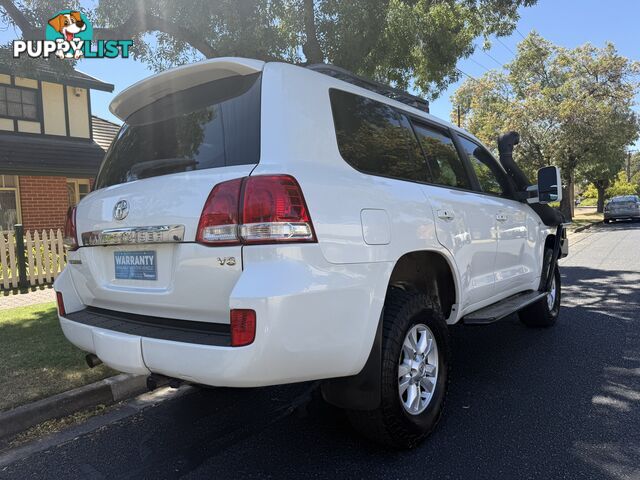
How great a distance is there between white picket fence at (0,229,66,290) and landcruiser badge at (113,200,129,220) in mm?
6604

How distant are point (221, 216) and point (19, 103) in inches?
563

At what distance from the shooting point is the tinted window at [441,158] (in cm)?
343

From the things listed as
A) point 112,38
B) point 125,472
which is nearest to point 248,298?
point 125,472

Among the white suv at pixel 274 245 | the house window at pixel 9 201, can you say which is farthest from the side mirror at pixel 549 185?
the house window at pixel 9 201

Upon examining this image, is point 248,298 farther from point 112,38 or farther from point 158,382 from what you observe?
point 112,38

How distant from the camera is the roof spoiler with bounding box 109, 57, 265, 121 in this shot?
2.52m

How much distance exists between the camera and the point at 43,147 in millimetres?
13625

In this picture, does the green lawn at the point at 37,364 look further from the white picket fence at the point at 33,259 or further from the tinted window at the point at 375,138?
the white picket fence at the point at 33,259

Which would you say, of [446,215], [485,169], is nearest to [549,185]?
[485,169]

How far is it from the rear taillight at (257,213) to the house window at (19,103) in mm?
14028

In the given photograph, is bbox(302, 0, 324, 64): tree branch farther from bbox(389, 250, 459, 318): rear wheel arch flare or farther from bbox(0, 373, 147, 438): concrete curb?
bbox(0, 373, 147, 438): concrete curb

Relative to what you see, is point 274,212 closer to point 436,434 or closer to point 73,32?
point 436,434

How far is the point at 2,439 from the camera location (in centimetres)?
308

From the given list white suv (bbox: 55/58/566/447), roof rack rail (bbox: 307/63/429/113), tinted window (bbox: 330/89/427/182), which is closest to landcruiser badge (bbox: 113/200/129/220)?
white suv (bbox: 55/58/566/447)
